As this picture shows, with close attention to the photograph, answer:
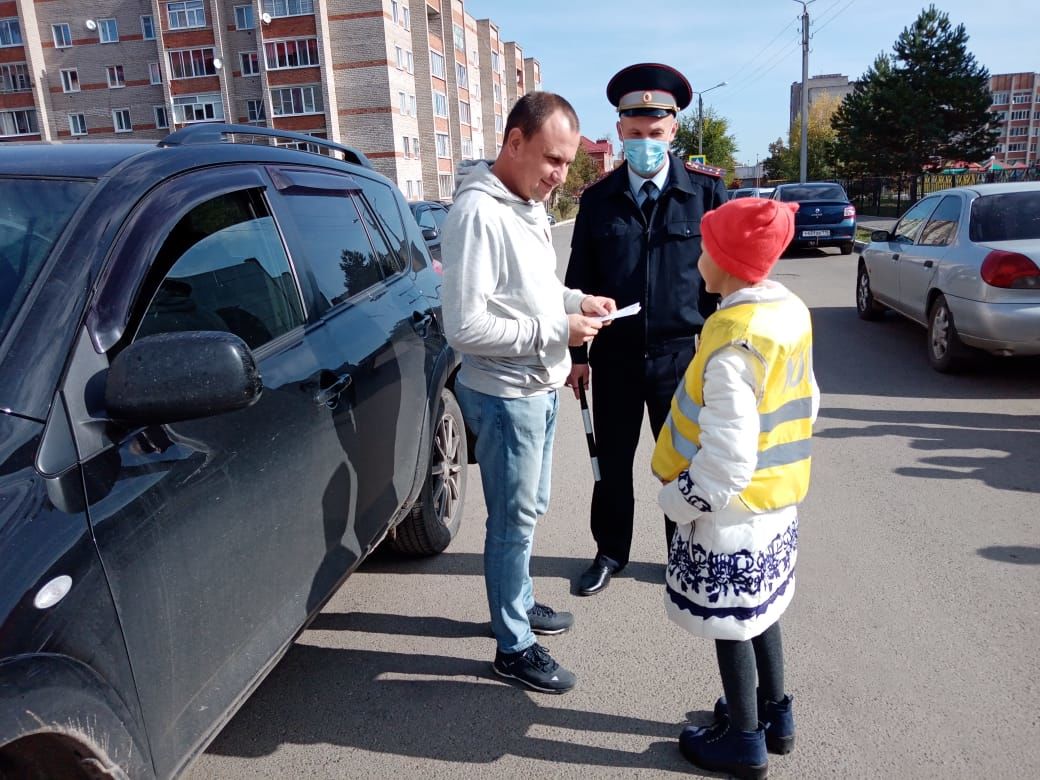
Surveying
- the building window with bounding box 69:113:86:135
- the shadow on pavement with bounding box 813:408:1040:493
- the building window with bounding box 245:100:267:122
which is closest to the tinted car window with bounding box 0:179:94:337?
the shadow on pavement with bounding box 813:408:1040:493

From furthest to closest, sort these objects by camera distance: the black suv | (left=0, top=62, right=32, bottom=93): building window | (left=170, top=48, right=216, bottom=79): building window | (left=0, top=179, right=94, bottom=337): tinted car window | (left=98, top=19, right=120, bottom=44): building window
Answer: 1. (left=0, top=62, right=32, bottom=93): building window
2. (left=98, top=19, right=120, bottom=44): building window
3. (left=170, top=48, right=216, bottom=79): building window
4. (left=0, top=179, right=94, bottom=337): tinted car window
5. the black suv

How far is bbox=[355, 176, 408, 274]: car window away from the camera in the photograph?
12.3 ft

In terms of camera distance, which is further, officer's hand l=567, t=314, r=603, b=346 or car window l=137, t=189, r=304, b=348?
officer's hand l=567, t=314, r=603, b=346

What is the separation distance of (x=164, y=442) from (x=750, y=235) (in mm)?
1582

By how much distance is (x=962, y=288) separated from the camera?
667 cm

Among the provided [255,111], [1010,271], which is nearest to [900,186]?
[1010,271]

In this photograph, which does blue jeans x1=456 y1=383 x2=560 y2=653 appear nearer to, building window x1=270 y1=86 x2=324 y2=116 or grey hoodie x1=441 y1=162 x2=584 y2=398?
grey hoodie x1=441 y1=162 x2=584 y2=398

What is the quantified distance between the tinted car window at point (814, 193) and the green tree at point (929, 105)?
2713 centimetres

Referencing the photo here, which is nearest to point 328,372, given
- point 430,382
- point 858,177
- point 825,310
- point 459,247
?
point 459,247

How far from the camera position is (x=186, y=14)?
51406 mm

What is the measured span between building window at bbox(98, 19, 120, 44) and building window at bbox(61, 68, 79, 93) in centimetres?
329

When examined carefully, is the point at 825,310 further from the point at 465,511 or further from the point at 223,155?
the point at 223,155

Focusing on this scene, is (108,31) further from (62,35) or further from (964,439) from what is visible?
(964,439)

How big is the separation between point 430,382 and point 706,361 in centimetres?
164
